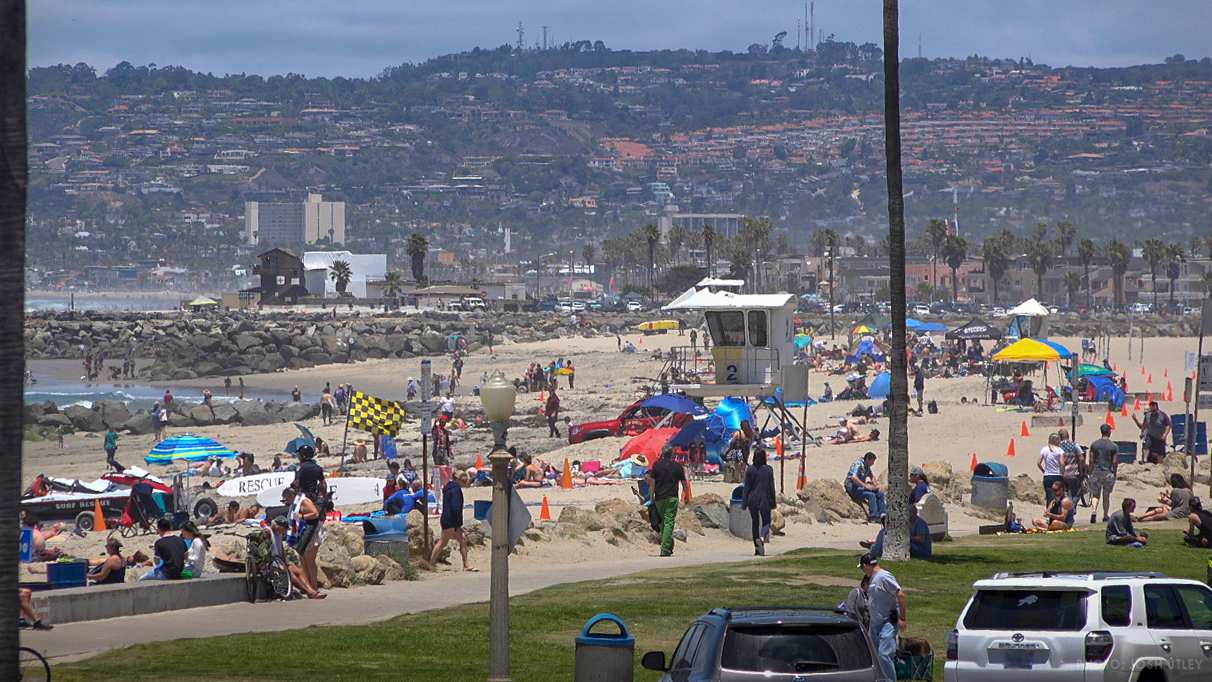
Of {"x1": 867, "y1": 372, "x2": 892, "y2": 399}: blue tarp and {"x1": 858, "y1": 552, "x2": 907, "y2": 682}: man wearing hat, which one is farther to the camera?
{"x1": 867, "y1": 372, "x2": 892, "y2": 399}: blue tarp

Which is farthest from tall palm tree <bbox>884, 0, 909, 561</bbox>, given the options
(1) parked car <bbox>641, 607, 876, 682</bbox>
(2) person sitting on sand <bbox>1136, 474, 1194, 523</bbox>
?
(1) parked car <bbox>641, 607, 876, 682</bbox>

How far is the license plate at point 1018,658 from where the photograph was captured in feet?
35.7

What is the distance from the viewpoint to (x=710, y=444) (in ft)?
109

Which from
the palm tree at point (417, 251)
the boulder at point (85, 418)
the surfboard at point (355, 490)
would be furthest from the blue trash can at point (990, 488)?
the palm tree at point (417, 251)

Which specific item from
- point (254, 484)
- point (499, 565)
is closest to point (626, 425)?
point (254, 484)

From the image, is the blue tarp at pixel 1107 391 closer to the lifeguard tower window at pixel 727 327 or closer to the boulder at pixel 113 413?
the lifeguard tower window at pixel 727 327

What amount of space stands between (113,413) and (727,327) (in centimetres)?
2651

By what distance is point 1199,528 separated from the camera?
68.5 ft

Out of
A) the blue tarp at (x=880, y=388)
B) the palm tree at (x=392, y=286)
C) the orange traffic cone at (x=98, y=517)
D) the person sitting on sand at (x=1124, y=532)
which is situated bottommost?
the orange traffic cone at (x=98, y=517)

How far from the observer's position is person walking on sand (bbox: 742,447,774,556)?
69.7ft

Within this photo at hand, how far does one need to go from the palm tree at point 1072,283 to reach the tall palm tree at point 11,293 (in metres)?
171

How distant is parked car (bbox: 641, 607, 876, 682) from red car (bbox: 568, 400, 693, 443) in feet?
94.0

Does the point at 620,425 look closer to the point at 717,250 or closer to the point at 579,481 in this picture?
the point at 579,481

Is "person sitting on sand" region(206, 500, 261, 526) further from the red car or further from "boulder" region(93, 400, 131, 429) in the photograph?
"boulder" region(93, 400, 131, 429)
